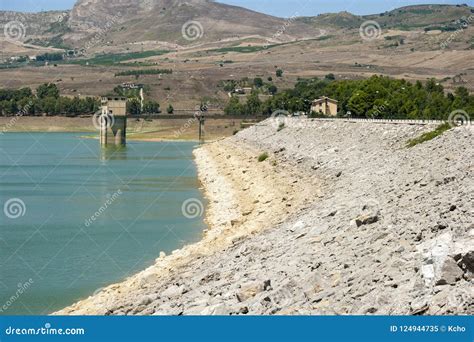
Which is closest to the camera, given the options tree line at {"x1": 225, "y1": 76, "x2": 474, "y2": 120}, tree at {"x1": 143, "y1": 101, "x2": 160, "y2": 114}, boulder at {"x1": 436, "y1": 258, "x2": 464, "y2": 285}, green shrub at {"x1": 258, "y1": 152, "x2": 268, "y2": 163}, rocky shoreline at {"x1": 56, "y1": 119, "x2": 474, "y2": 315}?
boulder at {"x1": 436, "y1": 258, "x2": 464, "y2": 285}

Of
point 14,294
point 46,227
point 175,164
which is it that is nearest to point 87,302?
point 14,294

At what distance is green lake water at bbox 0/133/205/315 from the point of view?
2762cm

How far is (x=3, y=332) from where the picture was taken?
482 inches

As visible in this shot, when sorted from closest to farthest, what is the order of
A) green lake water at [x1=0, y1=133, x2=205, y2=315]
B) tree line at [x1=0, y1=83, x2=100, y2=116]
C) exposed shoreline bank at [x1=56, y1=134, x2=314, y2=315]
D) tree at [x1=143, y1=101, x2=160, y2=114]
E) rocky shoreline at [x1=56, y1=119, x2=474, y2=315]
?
rocky shoreline at [x1=56, y1=119, x2=474, y2=315] < exposed shoreline bank at [x1=56, y1=134, x2=314, y2=315] < green lake water at [x1=0, y1=133, x2=205, y2=315] < tree line at [x1=0, y1=83, x2=100, y2=116] < tree at [x1=143, y1=101, x2=160, y2=114]

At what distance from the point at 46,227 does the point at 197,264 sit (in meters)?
15.9

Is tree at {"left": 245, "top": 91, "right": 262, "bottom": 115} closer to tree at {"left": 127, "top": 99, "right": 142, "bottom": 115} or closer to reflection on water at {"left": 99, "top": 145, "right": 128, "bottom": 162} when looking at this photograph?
tree at {"left": 127, "top": 99, "right": 142, "bottom": 115}

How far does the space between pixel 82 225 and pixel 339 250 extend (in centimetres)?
2196

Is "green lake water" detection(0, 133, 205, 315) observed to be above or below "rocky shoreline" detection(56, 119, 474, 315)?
below

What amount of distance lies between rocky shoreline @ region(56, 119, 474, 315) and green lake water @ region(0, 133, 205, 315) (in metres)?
1.60

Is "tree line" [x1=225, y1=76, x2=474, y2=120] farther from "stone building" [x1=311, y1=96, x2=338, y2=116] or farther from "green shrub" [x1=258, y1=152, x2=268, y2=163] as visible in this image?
"green shrub" [x1=258, y1=152, x2=268, y2=163]

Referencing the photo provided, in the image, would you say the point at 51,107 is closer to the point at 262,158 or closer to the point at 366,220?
the point at 262,158

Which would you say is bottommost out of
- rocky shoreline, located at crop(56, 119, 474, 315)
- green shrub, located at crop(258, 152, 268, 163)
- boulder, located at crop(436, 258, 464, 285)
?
green shrub, located at crop(258, 152, 268, 163)

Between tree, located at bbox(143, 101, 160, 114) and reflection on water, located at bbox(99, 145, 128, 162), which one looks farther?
tree, located at bbox(143, 101, 160, 114)

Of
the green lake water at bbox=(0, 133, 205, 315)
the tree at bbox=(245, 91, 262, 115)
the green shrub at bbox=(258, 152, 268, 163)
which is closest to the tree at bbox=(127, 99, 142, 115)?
the tree at bbox=(245, 91, 262, 115)
